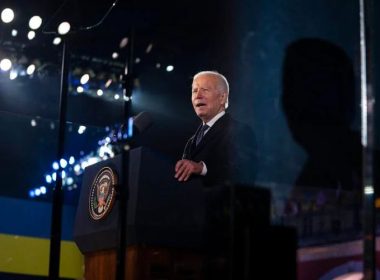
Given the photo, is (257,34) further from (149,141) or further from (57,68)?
(57,68)

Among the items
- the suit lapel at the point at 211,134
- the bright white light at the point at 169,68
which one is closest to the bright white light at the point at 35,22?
the bright white light at the point at 169,68

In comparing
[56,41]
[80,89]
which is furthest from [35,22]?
[80,89]

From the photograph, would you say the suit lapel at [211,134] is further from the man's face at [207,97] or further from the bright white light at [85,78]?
the bright white light at [85,78]

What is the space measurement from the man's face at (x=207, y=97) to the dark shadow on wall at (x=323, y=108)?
0.35 meters

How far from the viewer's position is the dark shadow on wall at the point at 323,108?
6.72 feet

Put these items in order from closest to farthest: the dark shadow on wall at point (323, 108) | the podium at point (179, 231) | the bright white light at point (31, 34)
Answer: the podium at point (179, 231), the dark shadow on wall at point (323, 108), the bright white light at point (31, 34)

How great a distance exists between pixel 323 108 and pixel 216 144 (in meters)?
0.56

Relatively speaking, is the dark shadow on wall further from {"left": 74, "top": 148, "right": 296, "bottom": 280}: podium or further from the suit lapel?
{"left": 74, "top": 148, "right": 296, "bottom": 280}: podium

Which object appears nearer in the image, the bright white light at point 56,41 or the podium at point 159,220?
the podium at point 159,220

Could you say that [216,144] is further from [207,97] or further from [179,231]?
[179,231]

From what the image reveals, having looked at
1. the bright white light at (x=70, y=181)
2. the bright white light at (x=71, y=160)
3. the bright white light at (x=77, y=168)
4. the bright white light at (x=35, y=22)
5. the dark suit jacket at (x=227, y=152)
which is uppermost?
the bright white light at (x=35, y=22)

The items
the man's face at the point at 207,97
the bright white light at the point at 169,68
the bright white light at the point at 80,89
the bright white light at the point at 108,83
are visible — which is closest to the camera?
the man's face at the point at 207,97

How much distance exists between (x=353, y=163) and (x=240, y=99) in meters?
0.43

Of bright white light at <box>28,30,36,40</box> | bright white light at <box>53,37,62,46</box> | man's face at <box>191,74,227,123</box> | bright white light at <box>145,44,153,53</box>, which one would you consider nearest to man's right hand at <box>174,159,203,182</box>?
man's face at <box>191,74,227,123</box>
